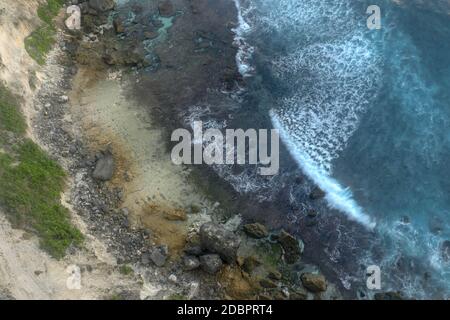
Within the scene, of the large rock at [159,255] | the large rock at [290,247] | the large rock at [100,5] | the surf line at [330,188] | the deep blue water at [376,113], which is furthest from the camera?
the large rock at [100,5]

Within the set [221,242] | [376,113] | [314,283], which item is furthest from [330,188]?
[221,242]

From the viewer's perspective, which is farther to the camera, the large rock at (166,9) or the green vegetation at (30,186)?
the large rock at (166,9)

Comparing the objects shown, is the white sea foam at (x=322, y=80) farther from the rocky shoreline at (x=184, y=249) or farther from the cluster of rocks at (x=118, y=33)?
the cluster of rocks at (x=118, y=33)

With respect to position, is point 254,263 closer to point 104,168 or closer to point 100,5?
point 104,168

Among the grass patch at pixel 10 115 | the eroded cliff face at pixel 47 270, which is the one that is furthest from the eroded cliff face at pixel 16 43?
the eroded cliff face at pixel 47 270

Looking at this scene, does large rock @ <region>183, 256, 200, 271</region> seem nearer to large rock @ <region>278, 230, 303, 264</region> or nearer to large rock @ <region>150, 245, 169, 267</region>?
large rock @ <region>150, 245, 169, 267</region>
